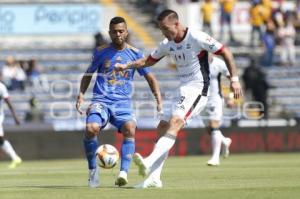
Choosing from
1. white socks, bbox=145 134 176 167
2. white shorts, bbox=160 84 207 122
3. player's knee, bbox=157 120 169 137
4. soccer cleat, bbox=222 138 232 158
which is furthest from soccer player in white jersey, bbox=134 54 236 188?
white socks, bbox=145 134 176 167

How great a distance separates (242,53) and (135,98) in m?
6.07

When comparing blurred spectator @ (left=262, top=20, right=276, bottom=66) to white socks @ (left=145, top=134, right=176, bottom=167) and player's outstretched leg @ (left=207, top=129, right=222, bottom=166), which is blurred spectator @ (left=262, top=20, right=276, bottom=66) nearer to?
player's outstretched leg @ (left=207, top=129, right=222, bottom=166)

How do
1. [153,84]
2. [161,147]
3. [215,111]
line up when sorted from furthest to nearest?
[215,111] → [153,84] → [161,147]

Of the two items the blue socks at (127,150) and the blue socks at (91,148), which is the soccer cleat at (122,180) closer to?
the blue socks at (127,150)

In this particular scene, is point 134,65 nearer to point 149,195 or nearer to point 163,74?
point 149,195

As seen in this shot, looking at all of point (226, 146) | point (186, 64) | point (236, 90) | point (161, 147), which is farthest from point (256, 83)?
point (161, 147)

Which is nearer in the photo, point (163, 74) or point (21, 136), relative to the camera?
point (21, 136)

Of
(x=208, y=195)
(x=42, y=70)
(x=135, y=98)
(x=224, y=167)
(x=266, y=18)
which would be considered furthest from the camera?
(x=266, y=18)

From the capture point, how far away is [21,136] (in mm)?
27719

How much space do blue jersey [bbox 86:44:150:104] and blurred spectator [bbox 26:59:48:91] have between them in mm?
15444

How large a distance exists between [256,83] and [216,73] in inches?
346

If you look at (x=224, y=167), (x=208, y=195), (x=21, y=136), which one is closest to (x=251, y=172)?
(x=224, y=167)

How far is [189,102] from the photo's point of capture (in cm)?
1470

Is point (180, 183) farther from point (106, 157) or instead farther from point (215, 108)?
point (215, 108)
